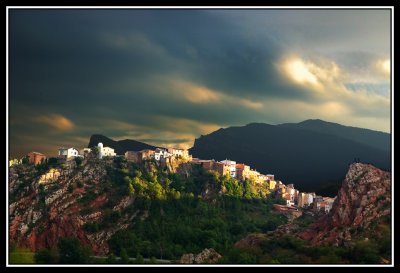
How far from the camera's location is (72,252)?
1703 centimetres

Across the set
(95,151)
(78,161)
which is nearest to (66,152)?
(78,161)

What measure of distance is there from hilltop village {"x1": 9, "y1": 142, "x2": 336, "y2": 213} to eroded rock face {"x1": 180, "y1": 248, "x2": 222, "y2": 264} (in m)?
6.18

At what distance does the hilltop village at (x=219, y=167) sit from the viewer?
23.8 metres

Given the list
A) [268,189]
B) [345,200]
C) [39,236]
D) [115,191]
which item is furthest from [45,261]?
[268,189]

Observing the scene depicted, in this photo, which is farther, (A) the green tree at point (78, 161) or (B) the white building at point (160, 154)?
(B) the white building at point (160, 154)

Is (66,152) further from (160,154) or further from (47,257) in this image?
Answer: (47,257)

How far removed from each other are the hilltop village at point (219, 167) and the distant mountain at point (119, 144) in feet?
0.63

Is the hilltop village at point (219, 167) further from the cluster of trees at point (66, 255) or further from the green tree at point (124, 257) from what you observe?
the green tree at point (124, 257)

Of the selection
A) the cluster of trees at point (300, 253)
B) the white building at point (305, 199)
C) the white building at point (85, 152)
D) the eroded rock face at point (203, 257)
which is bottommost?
the eroded rock face at point (203, 257)

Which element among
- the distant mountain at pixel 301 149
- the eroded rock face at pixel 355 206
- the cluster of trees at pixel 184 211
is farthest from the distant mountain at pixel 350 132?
the eroded rock face at pixel 355 206

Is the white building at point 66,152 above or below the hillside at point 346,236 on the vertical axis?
above

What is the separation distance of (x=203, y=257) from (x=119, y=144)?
8414 mm

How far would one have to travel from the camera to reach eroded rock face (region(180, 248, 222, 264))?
17.0m
